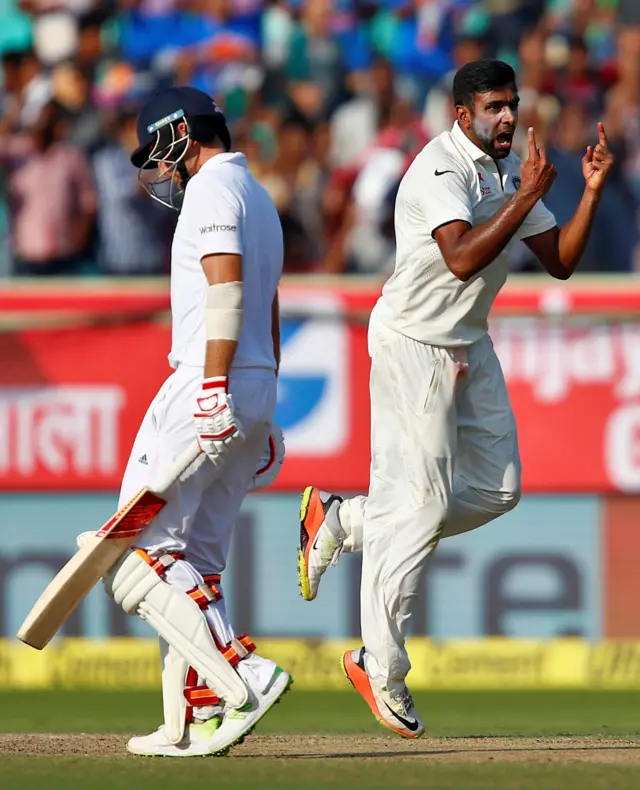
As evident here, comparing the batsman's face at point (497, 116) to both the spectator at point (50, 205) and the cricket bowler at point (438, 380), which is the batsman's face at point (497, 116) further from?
the spectator at point (50, 205)

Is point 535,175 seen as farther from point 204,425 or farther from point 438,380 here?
point 204,425

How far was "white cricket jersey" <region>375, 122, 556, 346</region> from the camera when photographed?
5.60m

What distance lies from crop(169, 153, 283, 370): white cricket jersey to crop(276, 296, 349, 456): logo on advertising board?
3.89 m

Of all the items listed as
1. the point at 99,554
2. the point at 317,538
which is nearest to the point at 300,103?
the point at 317,538

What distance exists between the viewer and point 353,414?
31.0 feet

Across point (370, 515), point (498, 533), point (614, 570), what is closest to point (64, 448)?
point (498, 533)

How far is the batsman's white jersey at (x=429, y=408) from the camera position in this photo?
18.6 ft

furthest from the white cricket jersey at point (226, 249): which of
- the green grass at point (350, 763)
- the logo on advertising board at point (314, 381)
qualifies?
the logo on advertising board at point (314, 381)

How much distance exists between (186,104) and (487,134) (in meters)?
1.02

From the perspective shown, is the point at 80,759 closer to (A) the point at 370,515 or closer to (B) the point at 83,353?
(A) the point at 370,515

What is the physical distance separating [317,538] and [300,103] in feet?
20.8

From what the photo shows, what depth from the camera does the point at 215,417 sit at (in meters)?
5.12

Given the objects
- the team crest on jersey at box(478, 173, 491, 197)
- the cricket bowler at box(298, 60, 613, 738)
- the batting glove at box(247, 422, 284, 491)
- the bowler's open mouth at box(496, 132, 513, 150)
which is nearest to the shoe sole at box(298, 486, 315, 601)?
the cricket bowler at box(298, 60, 613, 738)

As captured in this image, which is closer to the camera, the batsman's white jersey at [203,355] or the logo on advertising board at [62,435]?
the batsman's white jersey at [203,355]
